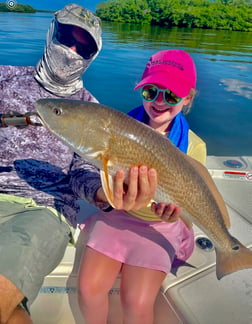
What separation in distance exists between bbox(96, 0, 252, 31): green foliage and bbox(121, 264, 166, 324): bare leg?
41332mm

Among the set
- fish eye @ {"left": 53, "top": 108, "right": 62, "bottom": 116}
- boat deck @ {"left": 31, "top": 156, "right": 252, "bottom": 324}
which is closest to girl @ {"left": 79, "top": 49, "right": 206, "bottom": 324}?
boat deck @ {"left": 31, "top": 156, "right": 252, "bottom": 324}

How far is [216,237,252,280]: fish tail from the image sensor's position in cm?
186

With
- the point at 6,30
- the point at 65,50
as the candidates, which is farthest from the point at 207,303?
the point at 6,30

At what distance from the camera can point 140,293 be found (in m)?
1.90

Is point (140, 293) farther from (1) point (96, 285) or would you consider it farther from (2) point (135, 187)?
(2) point (135, 187)

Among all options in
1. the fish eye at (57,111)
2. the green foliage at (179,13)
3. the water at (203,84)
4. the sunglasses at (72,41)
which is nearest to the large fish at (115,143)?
the fish eye at (57,111)

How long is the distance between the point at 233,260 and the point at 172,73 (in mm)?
1279

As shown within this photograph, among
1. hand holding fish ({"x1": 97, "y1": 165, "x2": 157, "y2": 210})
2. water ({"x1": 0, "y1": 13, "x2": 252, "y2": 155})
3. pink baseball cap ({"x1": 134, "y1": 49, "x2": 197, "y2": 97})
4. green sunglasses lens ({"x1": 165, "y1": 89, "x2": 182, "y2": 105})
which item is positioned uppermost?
pink baseball cap ({"x1": 134, "y1": 49, "x2": 197, "y2": 97})

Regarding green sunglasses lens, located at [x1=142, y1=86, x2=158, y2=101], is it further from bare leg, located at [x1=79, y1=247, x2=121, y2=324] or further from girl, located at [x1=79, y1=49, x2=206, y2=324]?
bare leg, located at [x1=79, y1=247, x2=121, y2=324]

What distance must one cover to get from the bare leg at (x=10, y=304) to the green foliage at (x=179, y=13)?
137 ft

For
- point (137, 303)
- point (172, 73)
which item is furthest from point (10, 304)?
point (172, 73)

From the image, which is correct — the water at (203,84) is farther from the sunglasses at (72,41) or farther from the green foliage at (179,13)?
the green foliage at (179,13)

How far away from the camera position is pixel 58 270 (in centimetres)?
220

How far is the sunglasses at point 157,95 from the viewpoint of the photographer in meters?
2.16
